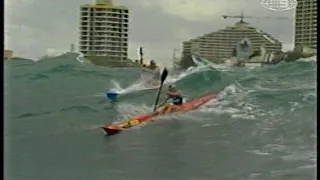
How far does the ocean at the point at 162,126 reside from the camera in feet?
5.55

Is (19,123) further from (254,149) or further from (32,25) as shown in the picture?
(254,149)

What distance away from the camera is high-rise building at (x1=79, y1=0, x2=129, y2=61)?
67.4 inches

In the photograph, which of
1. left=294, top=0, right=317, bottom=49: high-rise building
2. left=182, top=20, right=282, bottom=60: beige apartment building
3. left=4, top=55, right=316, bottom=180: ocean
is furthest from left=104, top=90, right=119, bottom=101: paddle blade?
left=294, top=0, right=317, bottom=49: high-rise building

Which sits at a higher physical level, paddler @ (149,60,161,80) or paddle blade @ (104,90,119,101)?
paddler @ (149,60,161,80)

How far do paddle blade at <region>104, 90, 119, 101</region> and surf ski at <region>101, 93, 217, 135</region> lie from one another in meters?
0.09

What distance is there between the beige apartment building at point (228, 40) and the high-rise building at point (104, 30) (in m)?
0.21

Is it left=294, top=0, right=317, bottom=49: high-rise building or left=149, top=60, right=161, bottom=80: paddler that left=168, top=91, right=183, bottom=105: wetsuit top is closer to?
left=149, top=60, right=161, bottom=80: paddler

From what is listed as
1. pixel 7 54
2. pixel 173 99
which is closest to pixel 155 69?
pixel 173 99

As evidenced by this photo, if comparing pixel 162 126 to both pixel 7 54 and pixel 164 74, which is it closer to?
pixel 164 74

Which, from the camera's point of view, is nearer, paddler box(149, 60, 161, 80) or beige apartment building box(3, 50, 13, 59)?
beige apartment building box(3, 50, 13, 59)

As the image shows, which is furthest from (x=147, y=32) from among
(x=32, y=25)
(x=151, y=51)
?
(x=32, y=25)

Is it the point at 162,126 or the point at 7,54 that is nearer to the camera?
the point at 7,54

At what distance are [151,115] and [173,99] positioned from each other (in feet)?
0.29

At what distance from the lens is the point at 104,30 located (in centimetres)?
175
